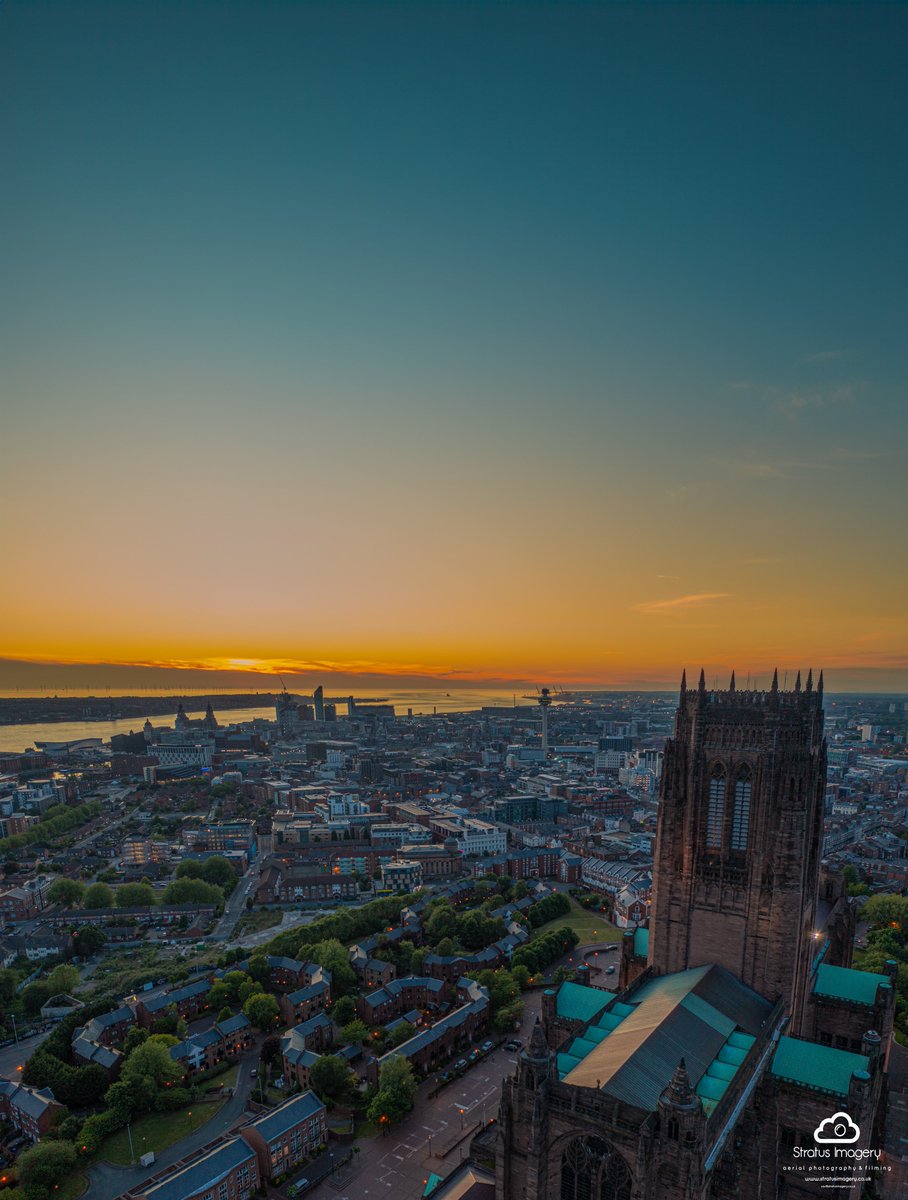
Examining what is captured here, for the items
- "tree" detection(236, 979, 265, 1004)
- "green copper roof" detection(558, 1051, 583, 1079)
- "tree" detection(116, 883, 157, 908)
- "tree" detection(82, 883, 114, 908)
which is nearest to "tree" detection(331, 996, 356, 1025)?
"tree" detection(236, 979, 265, 1004)

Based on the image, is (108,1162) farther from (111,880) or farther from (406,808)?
(406,808)

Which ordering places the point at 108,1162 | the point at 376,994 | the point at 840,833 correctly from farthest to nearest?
the point at 840,833, the point at 376,994, the point at 108,1162

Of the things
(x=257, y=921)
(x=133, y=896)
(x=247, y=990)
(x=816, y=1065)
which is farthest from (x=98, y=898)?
(x=816, y=1065)

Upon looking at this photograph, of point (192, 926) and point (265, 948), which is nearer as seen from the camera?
Result: point (265, 948)

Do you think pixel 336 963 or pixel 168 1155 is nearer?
pixel 168 1155

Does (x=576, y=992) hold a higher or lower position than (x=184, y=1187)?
higher

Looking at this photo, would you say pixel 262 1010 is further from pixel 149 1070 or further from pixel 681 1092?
pixel 681 1092

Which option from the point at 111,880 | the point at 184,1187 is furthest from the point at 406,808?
the point at 184,1187
